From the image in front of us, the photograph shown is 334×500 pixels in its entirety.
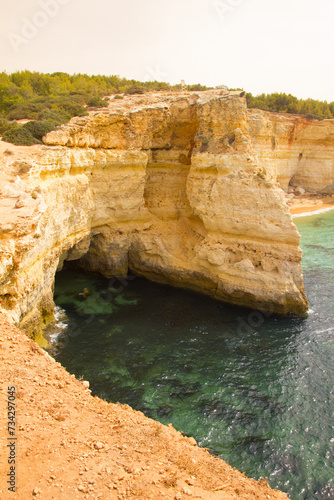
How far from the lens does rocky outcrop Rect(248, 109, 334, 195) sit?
38.7 m

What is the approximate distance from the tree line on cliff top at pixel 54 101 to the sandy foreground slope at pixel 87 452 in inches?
428

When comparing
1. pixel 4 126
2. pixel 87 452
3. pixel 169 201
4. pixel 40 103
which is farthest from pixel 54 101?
pixel 87 452

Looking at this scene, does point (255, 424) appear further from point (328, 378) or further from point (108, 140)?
point (108, 140)

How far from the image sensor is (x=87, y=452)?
17.9 ft

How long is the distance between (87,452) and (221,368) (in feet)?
24.1

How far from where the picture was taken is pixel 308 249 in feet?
82.0

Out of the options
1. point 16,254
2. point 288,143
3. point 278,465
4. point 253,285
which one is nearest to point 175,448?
point 278,465

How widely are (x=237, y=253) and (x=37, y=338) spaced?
32.4 feet

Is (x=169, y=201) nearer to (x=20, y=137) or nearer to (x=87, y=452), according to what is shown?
(x=20, y=137)

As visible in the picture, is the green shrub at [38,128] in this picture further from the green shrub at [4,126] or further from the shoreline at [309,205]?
the shoreline at [309,205]

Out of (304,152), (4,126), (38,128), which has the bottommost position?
(38,128)

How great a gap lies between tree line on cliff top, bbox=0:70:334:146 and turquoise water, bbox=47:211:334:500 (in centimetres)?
820

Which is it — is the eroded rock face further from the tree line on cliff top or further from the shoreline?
the shoreline

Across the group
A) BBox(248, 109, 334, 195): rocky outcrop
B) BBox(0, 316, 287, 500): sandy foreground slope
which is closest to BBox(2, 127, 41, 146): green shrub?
BBox(0, 316, 287, 500): sandy foreground slope
